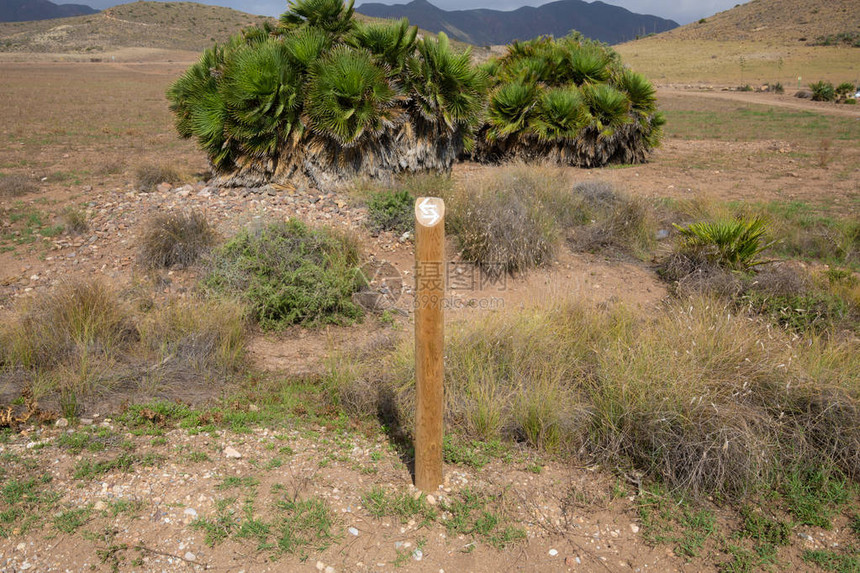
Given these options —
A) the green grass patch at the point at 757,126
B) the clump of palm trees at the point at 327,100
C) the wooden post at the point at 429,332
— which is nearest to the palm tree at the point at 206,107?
the clump of palm trees at the point at 327,100

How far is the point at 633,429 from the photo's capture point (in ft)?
11.0

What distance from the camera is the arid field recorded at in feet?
9.05

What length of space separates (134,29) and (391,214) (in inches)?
2846

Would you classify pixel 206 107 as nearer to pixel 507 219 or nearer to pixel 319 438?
pixel 507 219

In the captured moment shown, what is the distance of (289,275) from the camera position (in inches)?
206

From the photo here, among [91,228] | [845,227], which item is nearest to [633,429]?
[845,227]

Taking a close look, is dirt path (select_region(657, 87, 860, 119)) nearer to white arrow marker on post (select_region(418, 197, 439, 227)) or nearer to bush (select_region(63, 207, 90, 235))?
white arrow marker on post (select_region(418, 197, 439, 227))

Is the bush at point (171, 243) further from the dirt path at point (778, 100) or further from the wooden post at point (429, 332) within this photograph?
the dirt path at point (778, 100)

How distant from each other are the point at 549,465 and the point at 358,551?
1.23 meters

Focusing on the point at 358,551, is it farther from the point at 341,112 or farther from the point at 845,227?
the point at 845,227

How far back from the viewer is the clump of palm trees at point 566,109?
1104 centimetres

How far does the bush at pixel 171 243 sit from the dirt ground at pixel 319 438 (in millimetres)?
154

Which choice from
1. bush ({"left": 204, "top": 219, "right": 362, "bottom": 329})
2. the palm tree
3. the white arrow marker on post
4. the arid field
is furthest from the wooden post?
the palm tree

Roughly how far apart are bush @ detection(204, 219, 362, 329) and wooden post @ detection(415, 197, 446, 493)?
7.89ft
